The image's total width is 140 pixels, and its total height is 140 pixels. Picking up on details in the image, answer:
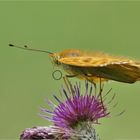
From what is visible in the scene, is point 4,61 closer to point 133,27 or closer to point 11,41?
point 11,41

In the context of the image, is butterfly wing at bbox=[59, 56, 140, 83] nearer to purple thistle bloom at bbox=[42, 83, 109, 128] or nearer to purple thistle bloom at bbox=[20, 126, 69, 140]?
purple thistle bloom at bbox=[42, 83, 109, 128]

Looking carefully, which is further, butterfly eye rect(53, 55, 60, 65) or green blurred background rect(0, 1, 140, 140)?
green blurred background rect(0, 1, 140, 140)

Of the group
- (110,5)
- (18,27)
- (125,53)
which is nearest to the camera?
(125,53)

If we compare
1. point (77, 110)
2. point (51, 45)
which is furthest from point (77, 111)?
point (51, 45)

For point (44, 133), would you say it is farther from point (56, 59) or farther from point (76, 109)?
point (56, 59)

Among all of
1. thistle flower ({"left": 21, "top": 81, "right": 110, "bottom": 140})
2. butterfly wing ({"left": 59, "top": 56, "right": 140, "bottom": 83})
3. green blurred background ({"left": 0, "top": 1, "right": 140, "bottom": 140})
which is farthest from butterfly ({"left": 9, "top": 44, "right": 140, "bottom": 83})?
green blurred background ({"left": 0, "top": 1, "right": 140, "bottom": 140})

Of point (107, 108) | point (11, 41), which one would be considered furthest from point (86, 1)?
point (107, 108)
